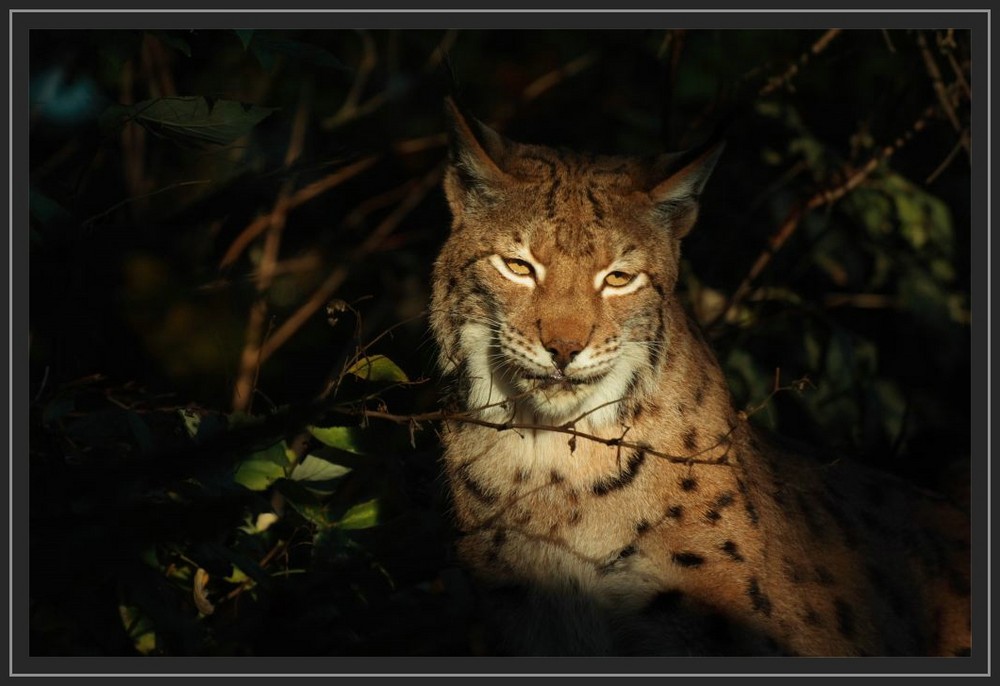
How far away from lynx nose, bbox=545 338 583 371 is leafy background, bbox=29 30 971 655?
44 centimetres

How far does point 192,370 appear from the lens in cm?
806

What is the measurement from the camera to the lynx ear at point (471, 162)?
504 centimetres

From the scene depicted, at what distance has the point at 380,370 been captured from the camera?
5188 millimetres

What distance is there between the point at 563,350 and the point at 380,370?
0.79 meters

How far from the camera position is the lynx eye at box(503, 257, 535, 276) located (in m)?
5.01

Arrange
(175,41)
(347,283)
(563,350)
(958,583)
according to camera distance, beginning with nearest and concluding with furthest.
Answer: (175,41) < (563,350) < (958,583) < (347,283)

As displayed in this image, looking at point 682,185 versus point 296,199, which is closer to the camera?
point 682,185

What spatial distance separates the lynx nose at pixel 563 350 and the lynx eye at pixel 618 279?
1.10ft

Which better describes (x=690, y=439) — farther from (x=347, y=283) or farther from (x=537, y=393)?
(x=347, y=283)

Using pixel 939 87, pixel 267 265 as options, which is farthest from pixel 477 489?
pixel 939 87

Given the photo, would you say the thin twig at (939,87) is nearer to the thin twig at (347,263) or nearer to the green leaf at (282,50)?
the thin twig at (347,263)

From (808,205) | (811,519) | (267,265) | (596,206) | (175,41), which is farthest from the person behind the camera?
(267,265)

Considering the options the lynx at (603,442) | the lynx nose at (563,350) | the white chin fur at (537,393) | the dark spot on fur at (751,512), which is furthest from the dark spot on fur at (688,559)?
the lynx nose at (563,350)
